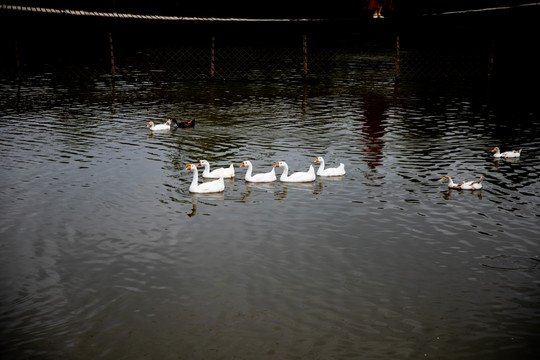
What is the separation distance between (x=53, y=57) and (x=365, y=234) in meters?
42.3

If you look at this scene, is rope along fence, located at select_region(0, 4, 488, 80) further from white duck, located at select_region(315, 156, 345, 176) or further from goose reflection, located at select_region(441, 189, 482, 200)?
goose reflection, located at select_region(441, 189, 482, 200)

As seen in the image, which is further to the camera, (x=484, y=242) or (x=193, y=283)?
(x=484, y=242)

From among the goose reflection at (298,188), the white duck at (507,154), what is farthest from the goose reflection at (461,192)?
the white duck at (507,154)

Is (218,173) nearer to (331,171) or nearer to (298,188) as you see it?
(298,188)

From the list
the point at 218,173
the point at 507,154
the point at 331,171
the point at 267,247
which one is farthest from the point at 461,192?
the point at 218,173

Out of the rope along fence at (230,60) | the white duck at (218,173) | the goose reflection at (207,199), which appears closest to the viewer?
the goose reflection at (207,199)

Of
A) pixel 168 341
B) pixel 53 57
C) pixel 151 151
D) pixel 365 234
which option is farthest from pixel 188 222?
pixel 53 57

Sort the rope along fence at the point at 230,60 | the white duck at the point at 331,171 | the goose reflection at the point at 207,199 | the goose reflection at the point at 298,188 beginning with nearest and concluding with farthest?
the goose reflection at the point at 207,199 → the goose reflection at the point at 298,188 → the white duck at the point at 331,171 → the rope along fence at the point at 230,60

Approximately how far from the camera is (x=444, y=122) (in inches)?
1035

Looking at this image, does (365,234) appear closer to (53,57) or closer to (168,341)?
(168,341)

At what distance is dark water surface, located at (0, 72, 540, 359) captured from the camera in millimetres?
9281

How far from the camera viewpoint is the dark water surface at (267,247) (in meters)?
9.28

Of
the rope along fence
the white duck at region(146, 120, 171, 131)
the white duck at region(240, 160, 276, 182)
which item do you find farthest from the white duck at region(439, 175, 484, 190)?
the rope along fence

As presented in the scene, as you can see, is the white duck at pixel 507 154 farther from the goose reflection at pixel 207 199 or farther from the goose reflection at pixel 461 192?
the goose reflection at pixel 207 199
